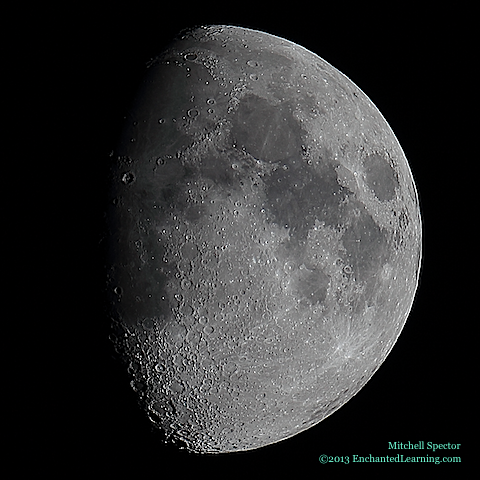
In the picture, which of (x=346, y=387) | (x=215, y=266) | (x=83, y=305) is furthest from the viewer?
(x=346, y=387)

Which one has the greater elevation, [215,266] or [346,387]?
[215,266]

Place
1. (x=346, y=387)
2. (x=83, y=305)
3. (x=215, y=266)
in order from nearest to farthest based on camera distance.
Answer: (x=215, y=266) → (x=83, y=305) → (x=346, y=387)

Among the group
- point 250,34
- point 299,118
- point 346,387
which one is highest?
point 250,34

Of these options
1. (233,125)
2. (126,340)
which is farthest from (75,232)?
(233,125)

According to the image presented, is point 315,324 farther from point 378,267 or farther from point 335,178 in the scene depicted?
point 335,178

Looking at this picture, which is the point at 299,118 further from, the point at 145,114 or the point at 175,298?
the point at 175,298

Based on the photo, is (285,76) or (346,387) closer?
(285,76)

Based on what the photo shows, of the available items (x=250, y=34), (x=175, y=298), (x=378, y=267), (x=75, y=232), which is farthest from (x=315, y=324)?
(x=250, y=34)
